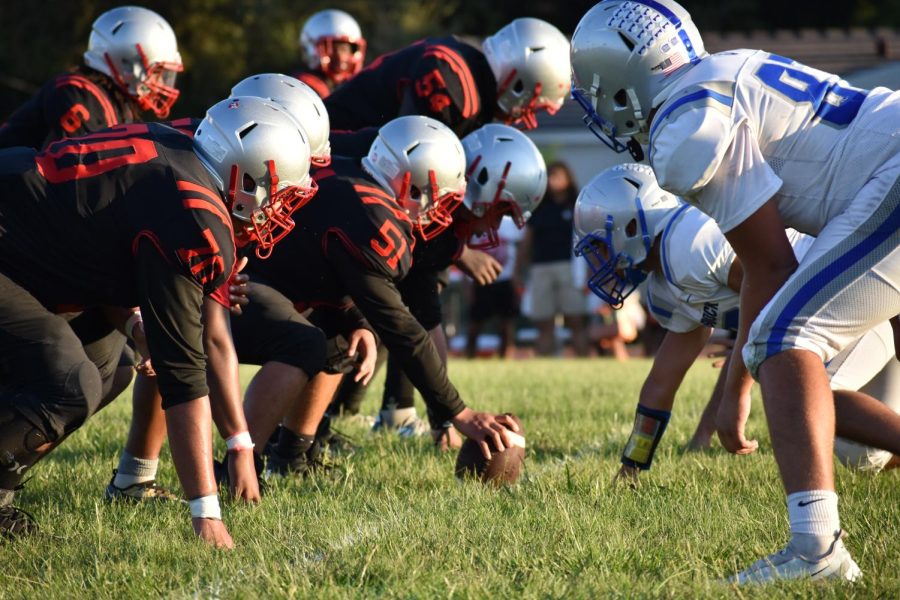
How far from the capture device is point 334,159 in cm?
504

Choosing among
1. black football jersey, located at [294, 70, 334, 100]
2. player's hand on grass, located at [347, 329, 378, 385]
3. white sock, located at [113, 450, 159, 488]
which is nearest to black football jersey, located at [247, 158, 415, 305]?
player's hand on grass, located at [347, 329, 378, 385]

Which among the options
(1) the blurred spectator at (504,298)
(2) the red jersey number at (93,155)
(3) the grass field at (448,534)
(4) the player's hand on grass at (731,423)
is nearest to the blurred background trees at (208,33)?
(1) the blurred spectator at (504,298)

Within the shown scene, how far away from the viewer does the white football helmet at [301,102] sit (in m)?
4.57

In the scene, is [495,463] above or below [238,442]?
below

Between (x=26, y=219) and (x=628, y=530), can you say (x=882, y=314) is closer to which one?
(x=628, y=530)

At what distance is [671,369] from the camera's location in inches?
189

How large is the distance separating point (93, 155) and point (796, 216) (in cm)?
218

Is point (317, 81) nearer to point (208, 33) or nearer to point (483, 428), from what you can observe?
point (483, 428)

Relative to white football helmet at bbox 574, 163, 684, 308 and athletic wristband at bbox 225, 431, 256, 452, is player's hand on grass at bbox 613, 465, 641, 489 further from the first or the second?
athletic wristband at bbox 225, 431, 256, 452

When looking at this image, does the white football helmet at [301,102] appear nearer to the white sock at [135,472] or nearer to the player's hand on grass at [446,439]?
the white sock at [135,472]

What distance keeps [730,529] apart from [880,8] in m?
27.1

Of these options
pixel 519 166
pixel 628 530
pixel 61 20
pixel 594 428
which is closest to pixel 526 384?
pixel 594 428

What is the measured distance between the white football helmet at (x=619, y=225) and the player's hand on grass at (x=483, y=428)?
0.69m

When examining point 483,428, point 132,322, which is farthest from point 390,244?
point 132,322
